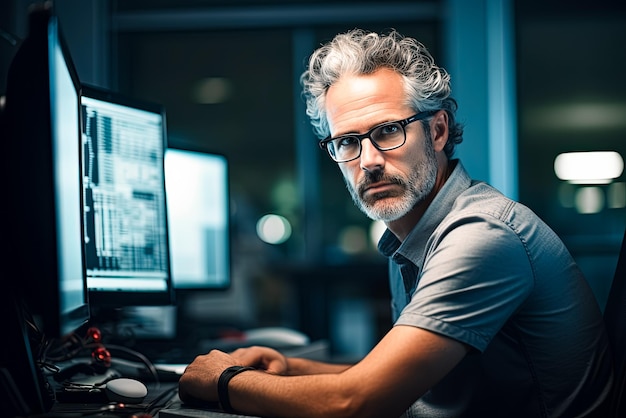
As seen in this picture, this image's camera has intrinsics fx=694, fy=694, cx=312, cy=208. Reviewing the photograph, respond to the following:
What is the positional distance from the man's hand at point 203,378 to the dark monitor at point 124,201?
12.5 inches

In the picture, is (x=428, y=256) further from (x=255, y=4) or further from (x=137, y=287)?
(x=255, y=4)

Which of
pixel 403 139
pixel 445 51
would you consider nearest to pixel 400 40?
pixel 403 139

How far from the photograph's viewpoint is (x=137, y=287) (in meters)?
1.52

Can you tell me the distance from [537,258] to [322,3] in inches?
132

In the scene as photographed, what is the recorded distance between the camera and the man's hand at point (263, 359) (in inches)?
55.3

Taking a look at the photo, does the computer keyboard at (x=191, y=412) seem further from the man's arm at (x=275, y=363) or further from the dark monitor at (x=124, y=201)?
the dark monitor at (x=124, y=201)

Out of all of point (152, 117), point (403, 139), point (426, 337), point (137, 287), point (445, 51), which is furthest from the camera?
point (445, 51)

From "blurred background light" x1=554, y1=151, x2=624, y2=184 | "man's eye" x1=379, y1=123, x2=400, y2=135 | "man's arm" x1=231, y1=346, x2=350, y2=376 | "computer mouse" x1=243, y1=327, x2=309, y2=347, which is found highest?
"blurred background light" x1=554, y1=151, x2=624, y2=184

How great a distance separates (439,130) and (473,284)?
0.53 m

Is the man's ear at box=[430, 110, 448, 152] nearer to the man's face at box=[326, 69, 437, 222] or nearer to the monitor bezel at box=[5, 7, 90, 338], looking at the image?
the man's face at box=[326, 69, 437, 222]

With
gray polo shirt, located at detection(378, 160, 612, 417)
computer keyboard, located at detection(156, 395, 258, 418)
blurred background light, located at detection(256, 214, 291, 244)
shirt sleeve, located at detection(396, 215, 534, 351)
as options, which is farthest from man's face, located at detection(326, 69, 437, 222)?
blurred background light, located at detection(256, 214, 291, 244)

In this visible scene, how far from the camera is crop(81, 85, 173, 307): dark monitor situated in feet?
4.58

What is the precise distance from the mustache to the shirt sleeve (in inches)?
10.9

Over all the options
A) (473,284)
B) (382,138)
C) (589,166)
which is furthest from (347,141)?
(589,166)
